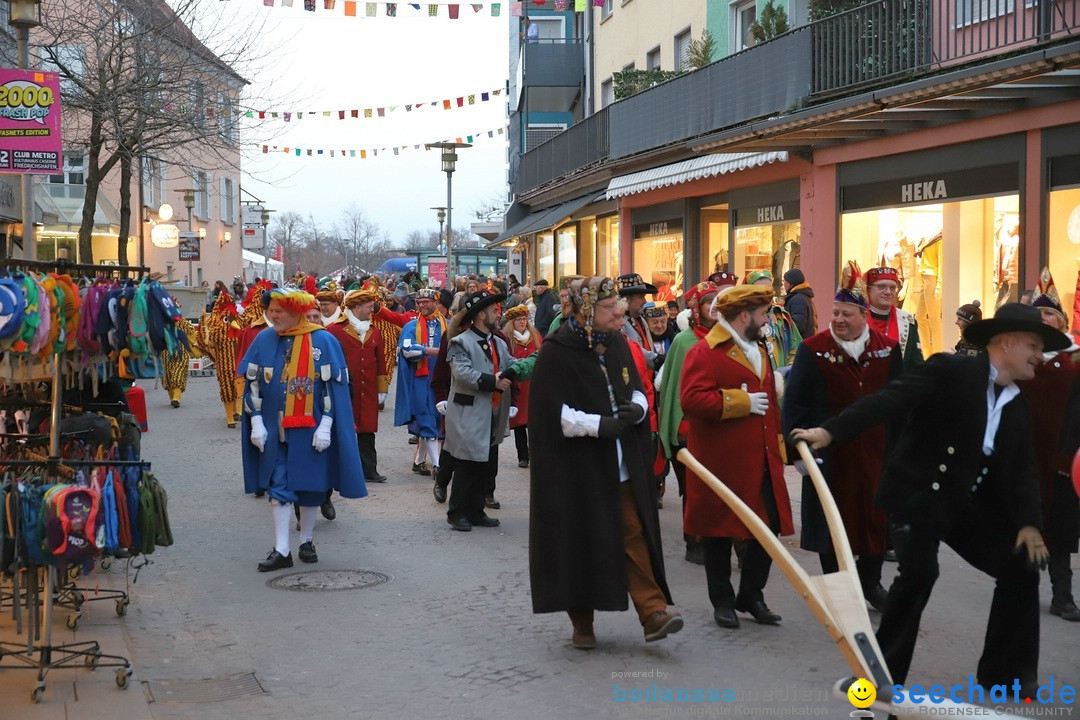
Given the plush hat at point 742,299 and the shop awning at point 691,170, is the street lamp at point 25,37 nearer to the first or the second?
the plush hat at point 742,299

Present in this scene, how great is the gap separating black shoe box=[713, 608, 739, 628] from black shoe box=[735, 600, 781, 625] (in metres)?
0.11

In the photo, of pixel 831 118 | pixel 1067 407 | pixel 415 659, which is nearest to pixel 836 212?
pixel 831 118

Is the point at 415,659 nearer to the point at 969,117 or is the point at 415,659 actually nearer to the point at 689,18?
the point at 969,117

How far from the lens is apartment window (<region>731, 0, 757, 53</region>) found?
73.2 ft

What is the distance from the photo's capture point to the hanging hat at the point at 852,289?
669 centimetres

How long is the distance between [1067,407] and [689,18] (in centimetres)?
1981

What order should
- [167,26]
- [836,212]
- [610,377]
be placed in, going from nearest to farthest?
[610,377]
[836,212]
[167,26]

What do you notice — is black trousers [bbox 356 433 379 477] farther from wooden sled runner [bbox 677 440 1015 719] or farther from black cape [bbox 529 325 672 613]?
wooden sled runner [bbox 677 440 1015 719]

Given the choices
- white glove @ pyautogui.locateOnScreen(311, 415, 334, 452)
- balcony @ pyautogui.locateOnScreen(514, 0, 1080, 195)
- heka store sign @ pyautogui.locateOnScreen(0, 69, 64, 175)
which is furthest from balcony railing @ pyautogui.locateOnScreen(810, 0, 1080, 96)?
heka store sign @ pyautogui.locateOnScreen(0, 69, 64, 175)

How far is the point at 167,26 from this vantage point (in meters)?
21.5

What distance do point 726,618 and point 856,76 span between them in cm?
1119

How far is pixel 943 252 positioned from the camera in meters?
15.6

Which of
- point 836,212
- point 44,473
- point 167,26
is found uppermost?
point 167,26

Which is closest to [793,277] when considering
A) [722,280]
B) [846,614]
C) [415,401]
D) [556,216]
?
[722,280]
